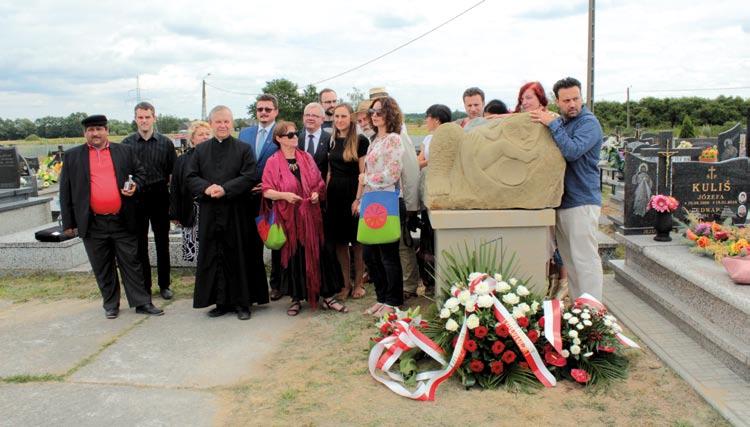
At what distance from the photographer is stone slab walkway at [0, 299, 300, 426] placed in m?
3.32

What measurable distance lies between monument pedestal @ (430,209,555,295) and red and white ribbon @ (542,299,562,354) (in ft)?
1.70

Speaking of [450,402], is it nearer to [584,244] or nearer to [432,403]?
[432,403]

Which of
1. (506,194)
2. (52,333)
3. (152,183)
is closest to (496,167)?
(506,194)

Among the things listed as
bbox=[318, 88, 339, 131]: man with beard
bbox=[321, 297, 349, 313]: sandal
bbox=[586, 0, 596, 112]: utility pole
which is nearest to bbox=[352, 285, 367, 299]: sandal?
bbox=[321, 297, 349, 313]: sandal

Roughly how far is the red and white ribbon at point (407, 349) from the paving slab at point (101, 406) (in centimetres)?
101

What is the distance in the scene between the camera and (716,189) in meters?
6.13

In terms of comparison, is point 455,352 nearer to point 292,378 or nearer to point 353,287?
point 292,378

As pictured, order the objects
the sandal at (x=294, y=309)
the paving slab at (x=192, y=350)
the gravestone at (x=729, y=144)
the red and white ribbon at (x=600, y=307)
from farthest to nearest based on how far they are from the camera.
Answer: the gravestone at (x=729, y=144) < the sandal at (x=294, y=309) < the paving slab at (x=192, y=350) < the red and white ribbon at (x=600, y=307)

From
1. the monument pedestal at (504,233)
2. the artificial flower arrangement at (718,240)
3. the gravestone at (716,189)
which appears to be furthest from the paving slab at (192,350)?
the gravestone at (716,189)

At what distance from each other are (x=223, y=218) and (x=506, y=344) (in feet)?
8.45

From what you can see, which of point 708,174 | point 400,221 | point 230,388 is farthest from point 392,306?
point 708,174

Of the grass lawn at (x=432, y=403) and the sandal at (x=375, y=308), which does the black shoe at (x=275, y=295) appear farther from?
the grass lawn at (x=432, y=403)

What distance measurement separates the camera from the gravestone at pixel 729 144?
11031 millimetres

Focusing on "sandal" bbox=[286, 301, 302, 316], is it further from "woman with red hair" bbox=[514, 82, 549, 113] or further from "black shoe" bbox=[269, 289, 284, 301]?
"woman with red hair" bbox=[514, 82, 549, 113]
